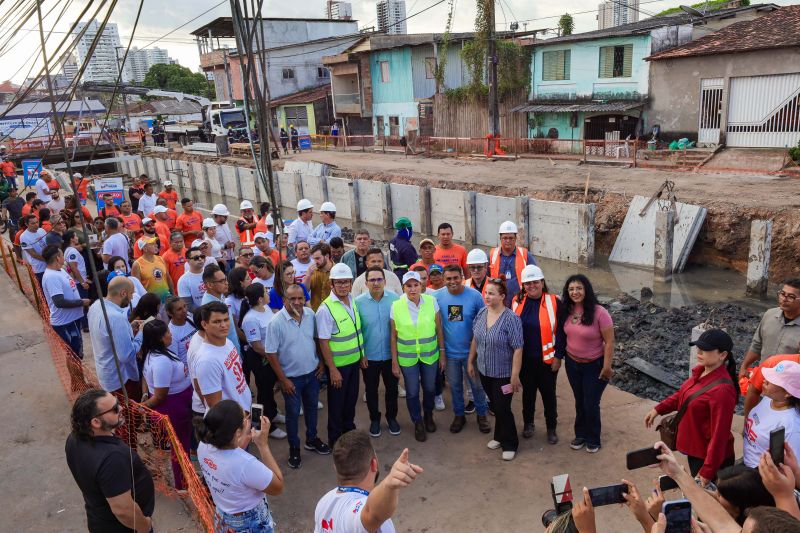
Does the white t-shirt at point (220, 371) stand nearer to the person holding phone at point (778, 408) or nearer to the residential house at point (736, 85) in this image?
the person holding phone at point (778, 408)

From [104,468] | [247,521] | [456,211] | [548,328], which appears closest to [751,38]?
[456,211]

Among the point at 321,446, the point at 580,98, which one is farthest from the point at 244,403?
the point at 580,98

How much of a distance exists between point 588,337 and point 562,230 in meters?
9.80

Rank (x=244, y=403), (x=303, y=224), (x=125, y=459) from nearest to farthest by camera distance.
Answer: (x=125, y=459) < (x=244, y=403) < (x=303, y=224)

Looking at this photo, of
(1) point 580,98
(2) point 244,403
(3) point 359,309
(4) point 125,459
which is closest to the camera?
(4) point 125,459

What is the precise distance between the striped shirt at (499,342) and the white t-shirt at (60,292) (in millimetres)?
4749

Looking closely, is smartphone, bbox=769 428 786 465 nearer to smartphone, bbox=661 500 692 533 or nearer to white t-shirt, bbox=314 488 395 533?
smartphone, bbox=661 500 692 533

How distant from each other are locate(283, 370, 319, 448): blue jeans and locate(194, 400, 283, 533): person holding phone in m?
1.76

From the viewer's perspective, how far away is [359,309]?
5363 mm

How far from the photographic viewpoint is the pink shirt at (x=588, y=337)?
15.9 feet

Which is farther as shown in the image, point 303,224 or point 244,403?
point 303,224

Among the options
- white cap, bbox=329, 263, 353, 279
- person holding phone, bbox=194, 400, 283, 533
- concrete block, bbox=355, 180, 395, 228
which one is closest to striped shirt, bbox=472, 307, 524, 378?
white cap, bbox=329, 263, 353, 279

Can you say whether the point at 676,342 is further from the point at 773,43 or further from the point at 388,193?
the point at 773,43

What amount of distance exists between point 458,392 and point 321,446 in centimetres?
140
